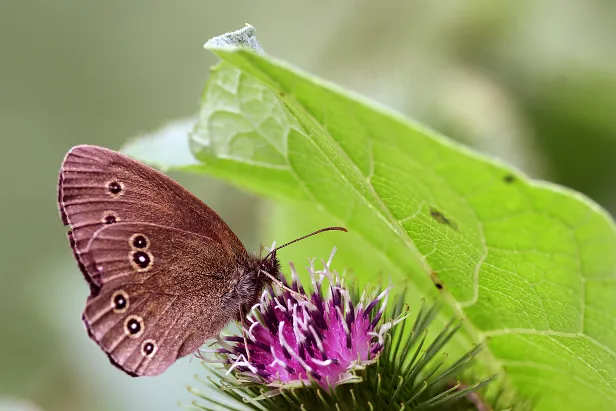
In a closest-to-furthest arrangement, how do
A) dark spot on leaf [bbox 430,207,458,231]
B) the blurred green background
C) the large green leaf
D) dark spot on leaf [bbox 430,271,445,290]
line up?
the large green leaf, dark spot on leaf [bbox 430,207,458,231], dark spot on leaf [bbox 430,271,445,290], the blurred green background

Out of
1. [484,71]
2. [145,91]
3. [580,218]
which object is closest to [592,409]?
[580,218]

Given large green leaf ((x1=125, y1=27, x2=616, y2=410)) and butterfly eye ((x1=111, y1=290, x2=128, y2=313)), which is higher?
large green leaf ((x1=125, y1=27, x2=616, y2=410))

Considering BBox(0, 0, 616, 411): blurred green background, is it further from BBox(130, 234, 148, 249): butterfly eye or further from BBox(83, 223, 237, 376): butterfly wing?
BBox(130, 234, 148, 249): butterfly eye

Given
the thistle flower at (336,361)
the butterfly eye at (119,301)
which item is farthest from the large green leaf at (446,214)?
the butterfly eye at (119,301)

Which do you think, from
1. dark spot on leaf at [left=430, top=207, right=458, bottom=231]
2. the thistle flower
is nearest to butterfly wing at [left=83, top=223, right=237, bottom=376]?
the thistle flower

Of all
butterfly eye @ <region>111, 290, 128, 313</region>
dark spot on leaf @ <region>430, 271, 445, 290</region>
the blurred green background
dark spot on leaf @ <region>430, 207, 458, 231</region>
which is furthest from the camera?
the blurred green background

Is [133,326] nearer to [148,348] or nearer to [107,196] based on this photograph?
[148,348]
